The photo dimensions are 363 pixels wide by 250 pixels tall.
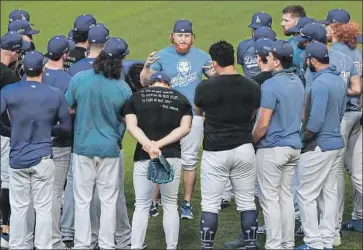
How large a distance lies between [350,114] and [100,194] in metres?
2.77

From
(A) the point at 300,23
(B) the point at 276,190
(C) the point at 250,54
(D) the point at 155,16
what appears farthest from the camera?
(D) the point at 155,16

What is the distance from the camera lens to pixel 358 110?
29.7ft

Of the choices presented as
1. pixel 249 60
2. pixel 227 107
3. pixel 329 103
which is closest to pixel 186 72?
pixel 249 60

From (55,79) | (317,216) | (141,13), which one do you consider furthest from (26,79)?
(141,13)

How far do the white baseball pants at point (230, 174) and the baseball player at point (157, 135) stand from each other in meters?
0.28

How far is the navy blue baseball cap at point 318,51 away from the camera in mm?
8070

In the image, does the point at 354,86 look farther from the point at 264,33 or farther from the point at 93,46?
the point at 93,46

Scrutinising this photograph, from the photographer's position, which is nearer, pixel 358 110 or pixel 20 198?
pixel 20 198

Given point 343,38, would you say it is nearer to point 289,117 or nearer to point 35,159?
point 289,117

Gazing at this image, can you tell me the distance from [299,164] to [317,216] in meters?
0.53

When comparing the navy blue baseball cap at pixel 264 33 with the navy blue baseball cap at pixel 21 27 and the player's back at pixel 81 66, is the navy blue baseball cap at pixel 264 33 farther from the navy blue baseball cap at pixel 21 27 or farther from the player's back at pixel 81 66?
the navy blue baseball cap at pixel 21 27

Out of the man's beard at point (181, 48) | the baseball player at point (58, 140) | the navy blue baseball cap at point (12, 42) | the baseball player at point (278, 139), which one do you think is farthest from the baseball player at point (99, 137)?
the man's beard at point (181, 48)

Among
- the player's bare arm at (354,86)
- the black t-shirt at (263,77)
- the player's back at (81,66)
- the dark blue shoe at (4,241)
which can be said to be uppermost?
the player's back at (81,66)

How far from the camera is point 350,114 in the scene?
9.00 m
